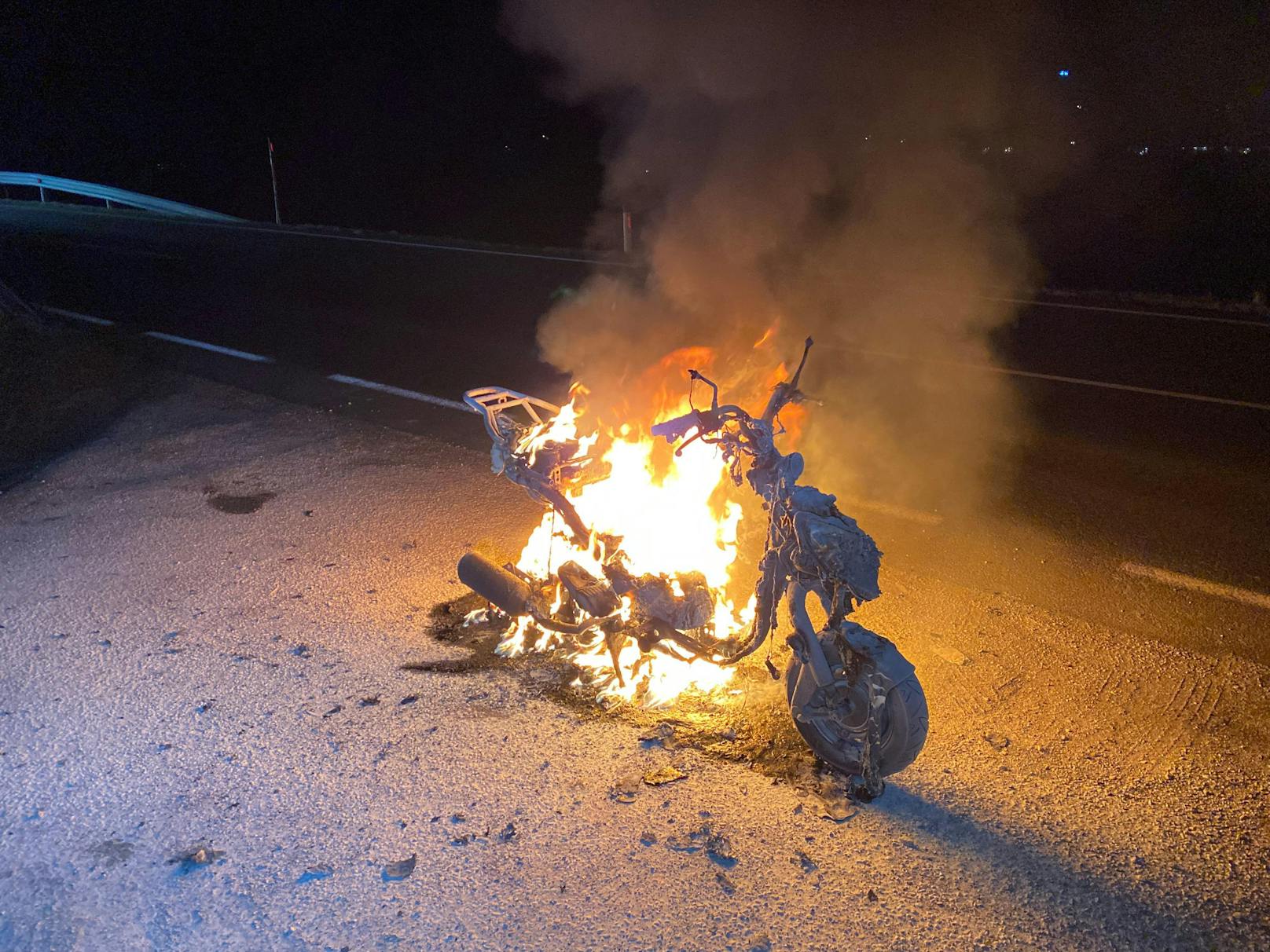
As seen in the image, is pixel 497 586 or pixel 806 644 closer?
pixel 806 644

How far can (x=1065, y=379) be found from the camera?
401 inches

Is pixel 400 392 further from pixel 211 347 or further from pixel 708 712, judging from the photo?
pixel 708 712

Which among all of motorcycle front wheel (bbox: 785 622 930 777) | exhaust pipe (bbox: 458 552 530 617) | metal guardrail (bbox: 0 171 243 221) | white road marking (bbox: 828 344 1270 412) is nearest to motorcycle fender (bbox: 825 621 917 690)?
motorcycle front wheel (bbox: 785 622 930 777)

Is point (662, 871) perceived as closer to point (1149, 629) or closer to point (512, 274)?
point (1149, 629)

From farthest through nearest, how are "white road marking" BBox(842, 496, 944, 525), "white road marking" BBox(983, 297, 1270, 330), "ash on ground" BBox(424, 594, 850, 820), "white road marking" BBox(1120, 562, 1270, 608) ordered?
"white road marking" BBox(983, 297, 1270, 330), "white road marking" BBox(842, 496, 944, 525), "white road marking" BBox(1120, 562, 1270, 608), "ash on ground" BBox(424, 594, 850, 820)

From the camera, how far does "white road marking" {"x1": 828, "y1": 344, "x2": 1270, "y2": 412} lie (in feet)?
30.7

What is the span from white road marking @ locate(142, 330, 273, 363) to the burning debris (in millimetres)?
6781

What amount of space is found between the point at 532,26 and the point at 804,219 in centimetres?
888

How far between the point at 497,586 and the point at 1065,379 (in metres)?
7.37

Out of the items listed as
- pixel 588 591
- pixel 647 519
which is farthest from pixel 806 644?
pixel 647 519

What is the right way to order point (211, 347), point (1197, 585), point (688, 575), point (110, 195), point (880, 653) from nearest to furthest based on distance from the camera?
point (880, 653) → point (688, 575) → point (1197, 585) → point (211, 347) → point (110, 195)

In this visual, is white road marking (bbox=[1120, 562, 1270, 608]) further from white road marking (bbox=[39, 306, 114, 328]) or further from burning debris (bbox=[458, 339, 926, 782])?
white road marking (bbox=[39, 306, 114, 328])

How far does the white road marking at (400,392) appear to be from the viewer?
933 cm

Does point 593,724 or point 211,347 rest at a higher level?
point 211,347
